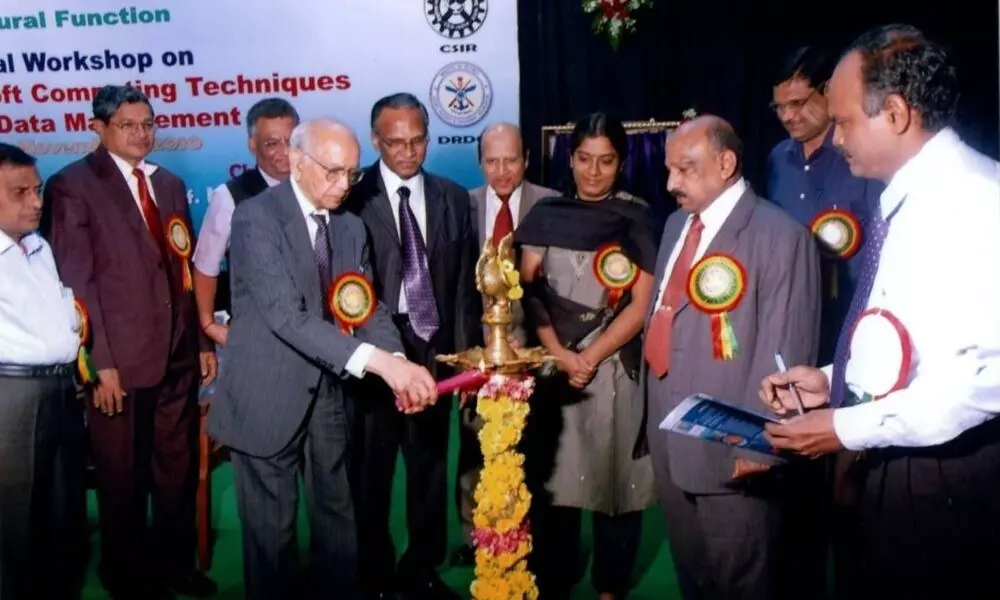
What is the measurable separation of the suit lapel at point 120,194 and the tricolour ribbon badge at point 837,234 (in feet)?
6.85

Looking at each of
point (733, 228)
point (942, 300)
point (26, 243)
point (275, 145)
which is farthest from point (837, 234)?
point (26, 243)

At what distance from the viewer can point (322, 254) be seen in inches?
97.3

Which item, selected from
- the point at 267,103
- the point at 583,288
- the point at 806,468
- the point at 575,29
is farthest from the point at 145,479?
the point at 575,29

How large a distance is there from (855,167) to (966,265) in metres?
0.30

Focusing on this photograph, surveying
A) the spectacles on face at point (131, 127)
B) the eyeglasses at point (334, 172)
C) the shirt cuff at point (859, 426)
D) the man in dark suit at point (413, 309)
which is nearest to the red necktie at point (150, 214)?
the spectacles on face at point (131, 127)

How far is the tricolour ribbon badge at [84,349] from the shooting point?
283cm

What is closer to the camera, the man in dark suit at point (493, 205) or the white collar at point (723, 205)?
the white collar at point (723, 205)

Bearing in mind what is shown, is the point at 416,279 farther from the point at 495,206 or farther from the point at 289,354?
the point at 289,354

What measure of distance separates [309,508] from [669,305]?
1121mm

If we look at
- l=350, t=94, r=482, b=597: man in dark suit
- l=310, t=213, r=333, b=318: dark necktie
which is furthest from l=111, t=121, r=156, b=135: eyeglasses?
l=310, t=213, r=333, b=318: dark necktie

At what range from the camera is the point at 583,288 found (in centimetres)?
278

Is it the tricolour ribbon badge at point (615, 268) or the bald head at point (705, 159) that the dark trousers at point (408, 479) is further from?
the bald head at point (705, 159)

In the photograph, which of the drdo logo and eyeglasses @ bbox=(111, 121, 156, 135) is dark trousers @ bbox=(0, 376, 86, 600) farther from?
the drdo logo

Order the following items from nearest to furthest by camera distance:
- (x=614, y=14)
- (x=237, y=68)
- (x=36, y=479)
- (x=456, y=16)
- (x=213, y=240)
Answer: (x=36, y=479), (x=213, y=240), (x=614, y=14), (x=456, y=16), (x=237, y=68)
